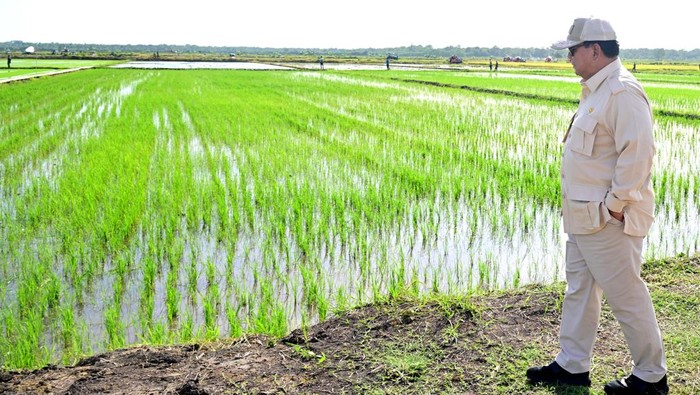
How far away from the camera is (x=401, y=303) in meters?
3.51

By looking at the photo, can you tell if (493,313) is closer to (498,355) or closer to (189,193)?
(498,355)

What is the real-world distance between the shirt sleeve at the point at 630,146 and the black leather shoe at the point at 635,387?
0.68 metres

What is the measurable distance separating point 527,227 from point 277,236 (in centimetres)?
203

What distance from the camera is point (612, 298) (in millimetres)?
2443

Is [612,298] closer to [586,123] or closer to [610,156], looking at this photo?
[610,156]

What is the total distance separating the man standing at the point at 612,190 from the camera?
231 centimetres

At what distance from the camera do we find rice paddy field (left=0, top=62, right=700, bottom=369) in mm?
3709

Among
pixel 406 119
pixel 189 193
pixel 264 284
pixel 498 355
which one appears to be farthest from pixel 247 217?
pixel 406 119

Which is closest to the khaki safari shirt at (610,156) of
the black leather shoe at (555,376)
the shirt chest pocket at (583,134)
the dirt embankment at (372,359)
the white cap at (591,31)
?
the shirt chest pocket at (583,134)

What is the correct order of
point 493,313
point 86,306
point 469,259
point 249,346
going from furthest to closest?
1. point 469,259
2. point 86,306
3. point 493,313
4. point 249,346

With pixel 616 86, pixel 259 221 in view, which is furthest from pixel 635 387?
pixel 259 221

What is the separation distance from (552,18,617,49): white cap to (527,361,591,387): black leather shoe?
127 cm

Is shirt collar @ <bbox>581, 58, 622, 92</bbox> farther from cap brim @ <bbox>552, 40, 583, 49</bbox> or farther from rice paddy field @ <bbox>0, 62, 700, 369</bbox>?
rice paddy field @ <bbox>0, 62, 700, 369</bbox>

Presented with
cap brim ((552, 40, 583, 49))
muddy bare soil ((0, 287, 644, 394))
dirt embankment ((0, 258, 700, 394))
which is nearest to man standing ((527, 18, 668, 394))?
cap brim ((552, 40, 583, 49))
